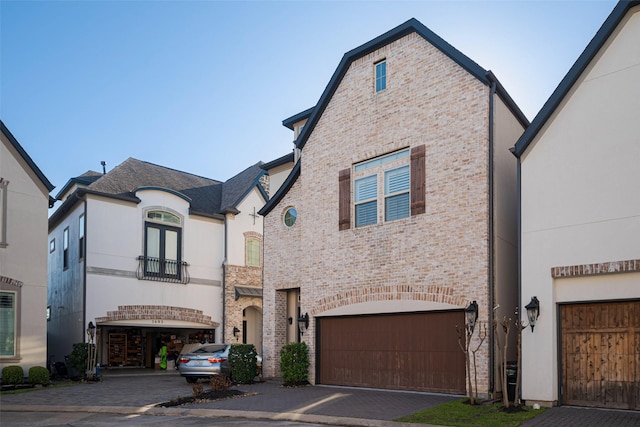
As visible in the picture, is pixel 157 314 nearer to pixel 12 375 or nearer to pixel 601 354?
pixel 12 375

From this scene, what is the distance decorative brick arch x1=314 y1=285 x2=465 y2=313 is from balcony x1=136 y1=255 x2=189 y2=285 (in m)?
10.4

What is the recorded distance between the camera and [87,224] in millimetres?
23906

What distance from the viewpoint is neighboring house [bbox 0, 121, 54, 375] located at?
19625 millimetres

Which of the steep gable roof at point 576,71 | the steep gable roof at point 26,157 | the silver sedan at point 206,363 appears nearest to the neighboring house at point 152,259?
the steep gable roof at point 26,157

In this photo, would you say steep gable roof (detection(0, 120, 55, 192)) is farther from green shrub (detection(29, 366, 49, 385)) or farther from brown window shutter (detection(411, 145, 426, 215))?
brown window shutter (detection(411, 145, 426, 215))

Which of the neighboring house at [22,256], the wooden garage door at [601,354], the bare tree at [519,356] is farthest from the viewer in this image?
the neighboring house at [22,256]

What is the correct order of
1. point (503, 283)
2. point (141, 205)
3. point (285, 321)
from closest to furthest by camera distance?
point (503, 283) < point (285, 321) < point (141, 205)

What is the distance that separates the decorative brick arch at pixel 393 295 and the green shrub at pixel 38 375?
9.38 m

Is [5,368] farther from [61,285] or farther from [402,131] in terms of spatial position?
[402,131]

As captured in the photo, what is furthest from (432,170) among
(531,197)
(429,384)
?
(429,384)

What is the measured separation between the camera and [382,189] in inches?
653

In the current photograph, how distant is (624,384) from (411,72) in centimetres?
908

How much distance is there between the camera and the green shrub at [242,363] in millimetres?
18500

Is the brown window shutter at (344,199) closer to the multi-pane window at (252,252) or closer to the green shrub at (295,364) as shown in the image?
the green shrub at (295,364)
